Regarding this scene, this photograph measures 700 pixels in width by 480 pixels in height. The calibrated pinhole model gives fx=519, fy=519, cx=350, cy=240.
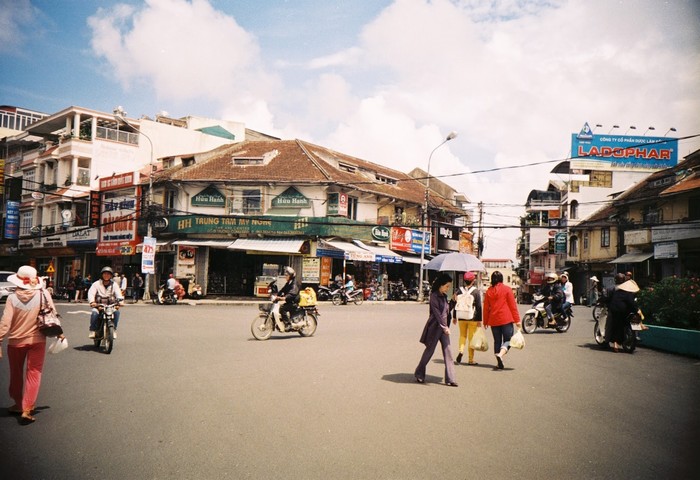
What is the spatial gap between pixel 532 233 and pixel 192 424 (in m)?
63.8

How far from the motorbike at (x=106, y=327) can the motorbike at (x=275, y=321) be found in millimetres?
3058

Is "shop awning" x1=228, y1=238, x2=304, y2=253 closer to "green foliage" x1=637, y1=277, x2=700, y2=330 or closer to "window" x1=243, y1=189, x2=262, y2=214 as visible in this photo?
"window" x1=243, y1=189, x2=262, y2=214

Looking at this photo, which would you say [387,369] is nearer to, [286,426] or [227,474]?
[286,426]

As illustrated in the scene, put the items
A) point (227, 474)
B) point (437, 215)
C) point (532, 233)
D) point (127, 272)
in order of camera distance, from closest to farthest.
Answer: point (227, 474), point (127, 272), point (437, 215), point (532, 233)

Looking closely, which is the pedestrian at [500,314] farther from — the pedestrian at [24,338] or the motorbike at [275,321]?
the pedestrian at [24,338]

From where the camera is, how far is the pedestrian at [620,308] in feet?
34.5

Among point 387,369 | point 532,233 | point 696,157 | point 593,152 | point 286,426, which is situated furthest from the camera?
point 532,233

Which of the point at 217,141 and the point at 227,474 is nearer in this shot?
the point at 227,474

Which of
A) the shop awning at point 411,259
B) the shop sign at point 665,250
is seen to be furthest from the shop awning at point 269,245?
the shop sign at point 665,250

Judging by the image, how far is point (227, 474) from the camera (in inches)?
150

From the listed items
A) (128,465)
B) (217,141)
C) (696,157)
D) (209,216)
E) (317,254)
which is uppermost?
(217,141)

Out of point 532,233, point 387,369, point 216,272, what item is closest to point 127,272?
point 216,272

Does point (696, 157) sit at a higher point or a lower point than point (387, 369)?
higher

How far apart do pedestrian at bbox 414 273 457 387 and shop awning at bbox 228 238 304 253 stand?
802 inches
